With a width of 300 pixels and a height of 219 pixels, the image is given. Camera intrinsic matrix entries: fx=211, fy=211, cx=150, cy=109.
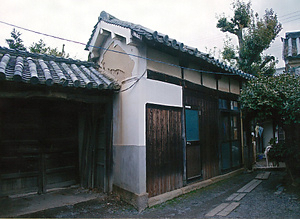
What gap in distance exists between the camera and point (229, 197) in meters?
6.39

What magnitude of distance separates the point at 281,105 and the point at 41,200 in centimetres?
782

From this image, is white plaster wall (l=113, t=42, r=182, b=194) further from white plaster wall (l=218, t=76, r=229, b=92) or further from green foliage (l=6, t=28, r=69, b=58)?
green foliage (l=6, t=28, r=69, b=58)

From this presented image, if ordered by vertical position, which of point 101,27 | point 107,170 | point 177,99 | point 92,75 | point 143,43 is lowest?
point 107,170

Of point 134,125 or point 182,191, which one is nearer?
point 134,125

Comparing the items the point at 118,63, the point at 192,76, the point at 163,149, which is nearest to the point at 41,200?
the point at 163,149

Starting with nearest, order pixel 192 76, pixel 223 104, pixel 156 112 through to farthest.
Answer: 1. pixel 156 112
2. pixel 192 76
3. pixel 223 104

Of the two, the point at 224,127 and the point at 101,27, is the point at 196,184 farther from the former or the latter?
the point at 101,27

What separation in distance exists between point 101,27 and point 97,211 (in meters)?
5.76

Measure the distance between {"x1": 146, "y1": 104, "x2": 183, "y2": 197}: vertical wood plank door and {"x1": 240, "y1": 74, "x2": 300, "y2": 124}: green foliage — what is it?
2511mm

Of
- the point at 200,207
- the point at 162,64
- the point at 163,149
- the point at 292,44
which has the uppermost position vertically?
the point at 292,44

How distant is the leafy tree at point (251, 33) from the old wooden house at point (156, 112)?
705cm

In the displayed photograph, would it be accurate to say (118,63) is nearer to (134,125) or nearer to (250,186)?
(134,125)

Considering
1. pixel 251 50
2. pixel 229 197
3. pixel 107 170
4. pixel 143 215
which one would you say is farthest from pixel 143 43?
pixel 251 50

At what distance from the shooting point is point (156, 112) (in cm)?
614
